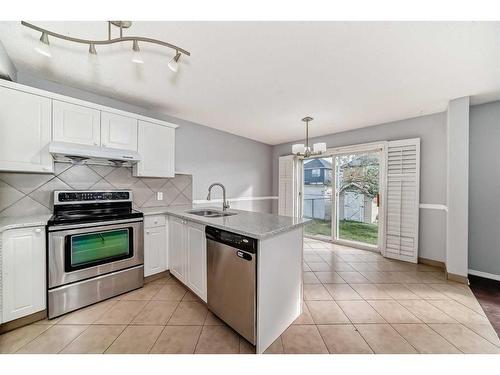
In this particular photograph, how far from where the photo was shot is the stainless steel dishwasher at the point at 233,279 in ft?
4.84

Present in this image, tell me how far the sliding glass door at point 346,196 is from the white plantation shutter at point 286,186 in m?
0.39

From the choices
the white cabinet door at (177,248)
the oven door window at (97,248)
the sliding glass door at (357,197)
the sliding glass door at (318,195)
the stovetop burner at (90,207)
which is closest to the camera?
the oven door window at (97,248)

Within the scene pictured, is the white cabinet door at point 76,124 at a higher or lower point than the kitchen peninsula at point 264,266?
higher

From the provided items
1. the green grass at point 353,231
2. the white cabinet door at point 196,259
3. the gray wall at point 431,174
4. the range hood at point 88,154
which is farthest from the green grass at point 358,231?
the range hood at point 88,154

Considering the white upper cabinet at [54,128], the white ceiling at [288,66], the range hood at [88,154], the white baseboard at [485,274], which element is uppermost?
the white ceiling at [288,66]

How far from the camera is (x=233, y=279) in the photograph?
1614 millimetres

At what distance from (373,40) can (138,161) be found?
9.28 ft

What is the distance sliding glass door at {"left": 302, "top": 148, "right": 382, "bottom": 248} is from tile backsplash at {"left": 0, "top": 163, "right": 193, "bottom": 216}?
3.12 meters

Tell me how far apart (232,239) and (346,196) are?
11.5 feet

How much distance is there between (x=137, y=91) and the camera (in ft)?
8.21

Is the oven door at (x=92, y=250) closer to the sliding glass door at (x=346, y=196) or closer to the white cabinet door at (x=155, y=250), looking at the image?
the white cabinet door at (x=155, y=250)

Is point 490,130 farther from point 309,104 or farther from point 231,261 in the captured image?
point 231,261
